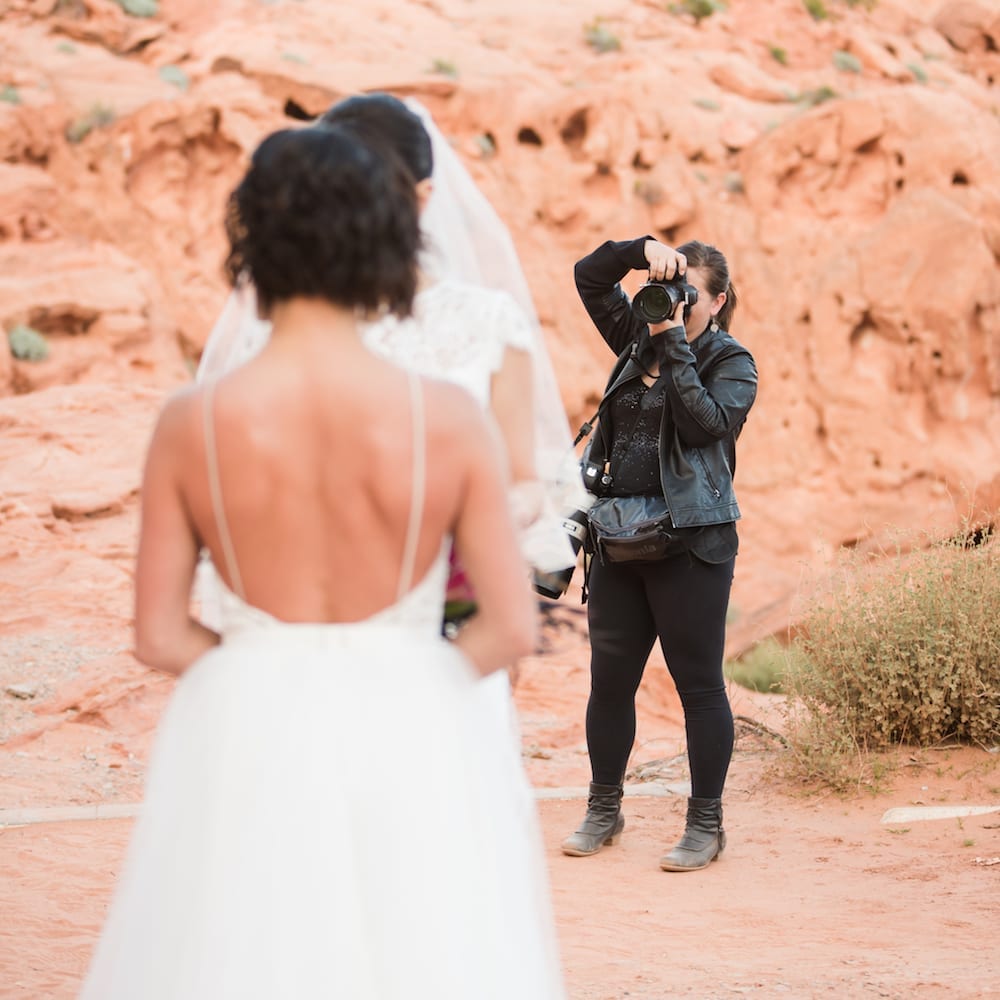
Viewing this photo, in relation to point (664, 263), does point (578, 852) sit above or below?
below

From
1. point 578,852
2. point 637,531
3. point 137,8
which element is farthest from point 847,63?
point 578,852

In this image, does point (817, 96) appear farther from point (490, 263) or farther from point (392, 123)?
point (392, 123)

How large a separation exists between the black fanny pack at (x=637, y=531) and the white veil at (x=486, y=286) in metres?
1.43

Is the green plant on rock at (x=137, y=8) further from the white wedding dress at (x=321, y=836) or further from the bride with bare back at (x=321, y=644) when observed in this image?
the white wedding dress at (x=321, y=836)

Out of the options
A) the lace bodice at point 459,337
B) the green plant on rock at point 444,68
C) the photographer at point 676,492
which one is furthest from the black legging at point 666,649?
the green plant on rock at point 444,68

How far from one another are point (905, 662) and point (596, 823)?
5.63 feet

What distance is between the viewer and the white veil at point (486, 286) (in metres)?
2.06

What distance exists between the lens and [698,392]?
3779 millimetres

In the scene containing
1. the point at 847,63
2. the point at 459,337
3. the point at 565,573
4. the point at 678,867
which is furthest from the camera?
the point at 847,63

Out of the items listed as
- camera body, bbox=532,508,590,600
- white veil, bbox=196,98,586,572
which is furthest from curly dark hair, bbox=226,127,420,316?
camera body, bbox=532,508,590,600

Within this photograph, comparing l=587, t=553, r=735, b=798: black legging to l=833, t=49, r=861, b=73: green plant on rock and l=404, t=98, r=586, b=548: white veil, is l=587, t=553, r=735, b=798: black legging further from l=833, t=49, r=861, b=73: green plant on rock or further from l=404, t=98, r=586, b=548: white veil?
l=833, t=49, r=861, b=73: green plant on rock

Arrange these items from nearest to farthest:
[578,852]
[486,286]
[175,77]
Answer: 1. [486,286]
2. [578,852]
3. [175,77]

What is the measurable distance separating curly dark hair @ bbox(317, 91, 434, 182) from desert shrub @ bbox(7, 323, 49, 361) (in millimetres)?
9756

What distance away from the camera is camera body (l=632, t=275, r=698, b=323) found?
3791mm
